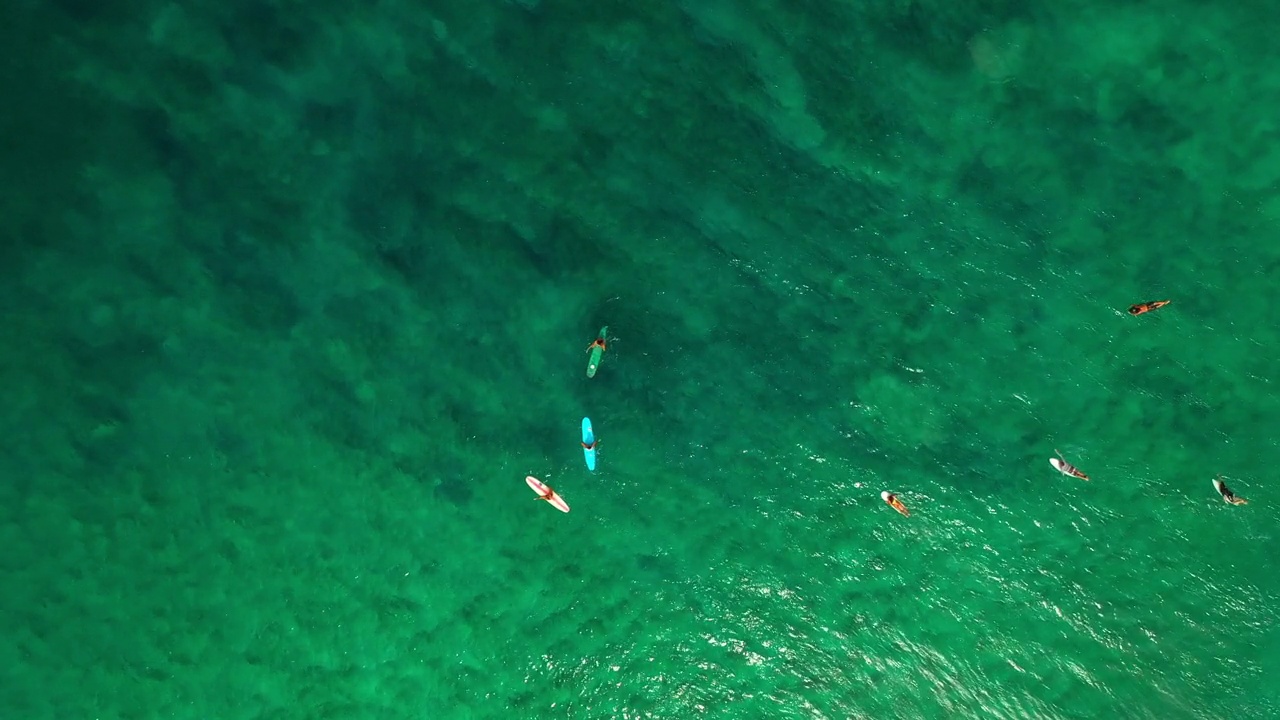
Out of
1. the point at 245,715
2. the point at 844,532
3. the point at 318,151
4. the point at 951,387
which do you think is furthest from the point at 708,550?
the point at 318,151

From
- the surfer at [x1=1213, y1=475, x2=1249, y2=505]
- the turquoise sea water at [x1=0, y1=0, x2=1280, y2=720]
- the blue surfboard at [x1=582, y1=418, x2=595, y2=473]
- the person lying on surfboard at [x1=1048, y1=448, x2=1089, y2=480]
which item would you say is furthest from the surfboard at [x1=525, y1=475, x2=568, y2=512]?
the surfer at [x1=1213, y1=475, x2=1249, y2=505]

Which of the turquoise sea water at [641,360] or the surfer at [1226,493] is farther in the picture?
the surfer at [1226,493]

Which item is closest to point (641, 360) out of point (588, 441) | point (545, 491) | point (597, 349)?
point (597, 349)

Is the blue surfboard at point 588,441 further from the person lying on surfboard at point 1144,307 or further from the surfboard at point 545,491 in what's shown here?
the person lying on surfboard at point 1144,307

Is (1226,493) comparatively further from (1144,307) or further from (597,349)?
(597,349)

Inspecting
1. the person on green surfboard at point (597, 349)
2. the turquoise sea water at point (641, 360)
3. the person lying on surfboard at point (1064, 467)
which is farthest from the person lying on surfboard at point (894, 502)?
the person on green surfboard at point (597, 349)

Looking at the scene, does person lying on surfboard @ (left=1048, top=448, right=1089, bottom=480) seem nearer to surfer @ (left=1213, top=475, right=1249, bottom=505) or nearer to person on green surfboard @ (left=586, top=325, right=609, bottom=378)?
surfer @ (left=1213, top=475, right=1249, bottom=505)
